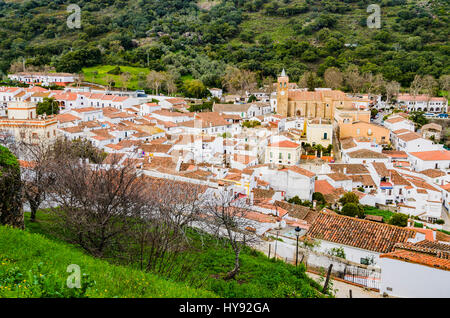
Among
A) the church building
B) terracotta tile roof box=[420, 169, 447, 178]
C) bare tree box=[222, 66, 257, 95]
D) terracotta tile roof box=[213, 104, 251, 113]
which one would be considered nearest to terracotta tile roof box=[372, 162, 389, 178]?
terracotta tile roof box=[420, 169, 447, 178]

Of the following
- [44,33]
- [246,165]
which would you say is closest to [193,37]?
[44,33]

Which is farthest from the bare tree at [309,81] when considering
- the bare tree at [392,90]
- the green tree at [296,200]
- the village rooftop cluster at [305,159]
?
the green tree at [296,200]

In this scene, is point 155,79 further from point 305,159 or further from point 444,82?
point 444,82

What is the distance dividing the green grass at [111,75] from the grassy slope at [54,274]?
5074 centimetres

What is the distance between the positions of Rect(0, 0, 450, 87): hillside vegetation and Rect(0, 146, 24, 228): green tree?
1878 inches

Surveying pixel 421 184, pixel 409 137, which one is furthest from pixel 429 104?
pixel 421 184

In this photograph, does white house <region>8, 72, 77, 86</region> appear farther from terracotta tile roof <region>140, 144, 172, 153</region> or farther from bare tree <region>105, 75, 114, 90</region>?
terracotta tile roof <region>140, 144, 172, 153</region>

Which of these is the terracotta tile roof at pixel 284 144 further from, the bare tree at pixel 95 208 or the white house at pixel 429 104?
the white house at pixel 429 104

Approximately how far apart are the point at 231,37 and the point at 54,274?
249ft

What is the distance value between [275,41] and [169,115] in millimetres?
39992

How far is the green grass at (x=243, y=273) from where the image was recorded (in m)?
8.00

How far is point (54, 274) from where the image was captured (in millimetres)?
5504

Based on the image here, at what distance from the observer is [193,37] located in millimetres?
72375
